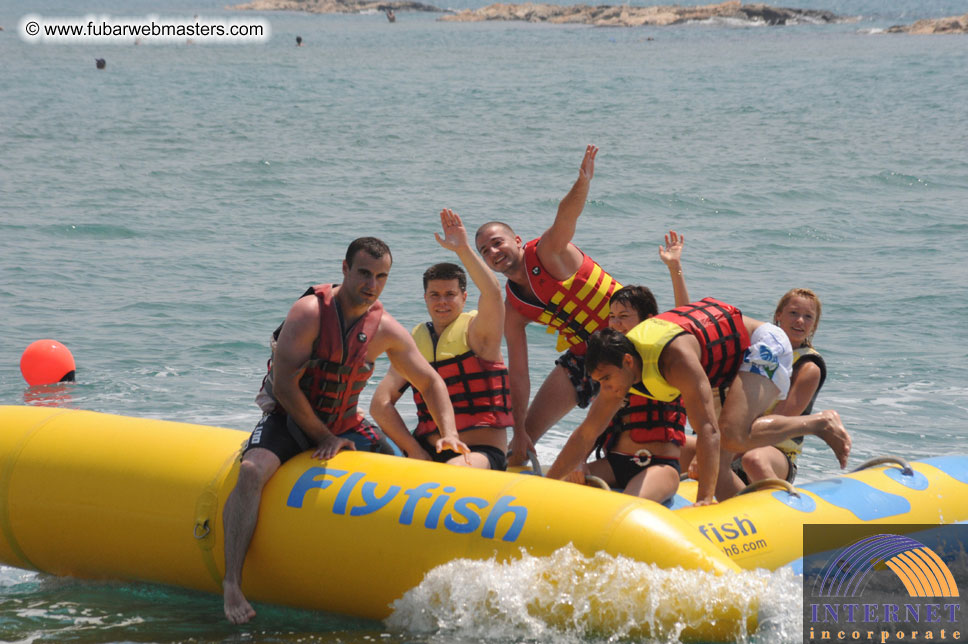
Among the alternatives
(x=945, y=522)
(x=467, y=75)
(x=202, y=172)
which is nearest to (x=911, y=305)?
(x=945, y=522)

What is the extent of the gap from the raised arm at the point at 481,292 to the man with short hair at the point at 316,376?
0.48 m

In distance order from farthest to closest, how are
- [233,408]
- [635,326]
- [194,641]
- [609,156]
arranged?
1. [609,156]
2. [233,408]
3. [635,326]
4. [194,641]

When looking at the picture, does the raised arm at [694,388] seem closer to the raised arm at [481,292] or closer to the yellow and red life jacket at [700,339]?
the yellow and red life jacket at [700,339]

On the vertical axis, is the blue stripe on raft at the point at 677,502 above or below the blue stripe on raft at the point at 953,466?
below

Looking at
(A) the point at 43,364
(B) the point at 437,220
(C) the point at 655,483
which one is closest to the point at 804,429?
(C) the point at 655,483

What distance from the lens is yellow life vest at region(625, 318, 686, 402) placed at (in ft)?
14.8

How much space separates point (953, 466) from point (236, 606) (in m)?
3.35

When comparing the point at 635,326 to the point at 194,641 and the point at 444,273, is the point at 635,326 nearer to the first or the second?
the point at 444,273

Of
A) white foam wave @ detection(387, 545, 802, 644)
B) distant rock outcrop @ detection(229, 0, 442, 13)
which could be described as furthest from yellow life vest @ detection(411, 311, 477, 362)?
distant rock outcrop @ detection(229, 0, 442, 13)

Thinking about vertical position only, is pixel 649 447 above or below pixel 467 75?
below

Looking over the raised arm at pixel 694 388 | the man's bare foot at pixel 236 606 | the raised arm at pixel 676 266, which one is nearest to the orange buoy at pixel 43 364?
the man's bare foot at pixel 236 606

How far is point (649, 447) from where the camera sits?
5.03 m

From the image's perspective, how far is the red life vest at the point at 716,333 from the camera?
4676mm

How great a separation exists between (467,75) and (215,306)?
77.1 feet
